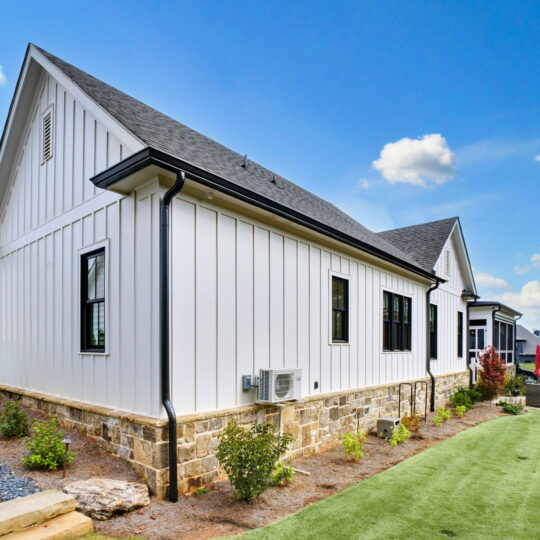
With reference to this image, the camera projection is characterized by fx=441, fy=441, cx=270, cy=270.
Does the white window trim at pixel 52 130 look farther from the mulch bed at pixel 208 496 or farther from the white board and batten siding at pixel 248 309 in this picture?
the mulch bed at pixel 208 496

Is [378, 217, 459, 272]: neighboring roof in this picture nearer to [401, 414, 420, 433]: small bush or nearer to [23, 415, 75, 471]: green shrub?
[401, 414, 420, 433]: small bush

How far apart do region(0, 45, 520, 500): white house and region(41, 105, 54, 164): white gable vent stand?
45mm

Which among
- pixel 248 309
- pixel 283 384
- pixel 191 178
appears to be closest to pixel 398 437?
pixel 283 384

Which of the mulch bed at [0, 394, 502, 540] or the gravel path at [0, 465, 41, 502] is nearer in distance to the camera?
the mulch bed at [0, 394, 502, 540]

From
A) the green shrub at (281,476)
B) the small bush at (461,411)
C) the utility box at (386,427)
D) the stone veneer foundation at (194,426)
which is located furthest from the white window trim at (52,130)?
the small bush at (461,411)

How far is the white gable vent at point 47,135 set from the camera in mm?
7582

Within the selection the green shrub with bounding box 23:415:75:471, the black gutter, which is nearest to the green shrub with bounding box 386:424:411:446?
the black gutter

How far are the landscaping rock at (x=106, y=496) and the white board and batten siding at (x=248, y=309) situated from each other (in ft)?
3.07

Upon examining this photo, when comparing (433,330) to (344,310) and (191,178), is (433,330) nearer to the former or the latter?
(344,310)

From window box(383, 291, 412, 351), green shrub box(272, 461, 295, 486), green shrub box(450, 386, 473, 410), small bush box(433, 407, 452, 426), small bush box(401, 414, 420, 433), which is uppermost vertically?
window box(383, 291, 412, 351)

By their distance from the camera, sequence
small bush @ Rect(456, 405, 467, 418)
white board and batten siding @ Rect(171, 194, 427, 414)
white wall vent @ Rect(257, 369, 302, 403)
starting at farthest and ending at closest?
small bush @ Rect(456, 405, 467, 418) → white wall vent @ Rect(257, 369, 302, 403) → white board and batten siding @ Rect(171, 194, 427, 414)

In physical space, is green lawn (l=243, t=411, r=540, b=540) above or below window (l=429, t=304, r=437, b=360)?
below

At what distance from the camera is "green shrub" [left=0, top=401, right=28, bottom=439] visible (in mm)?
5957

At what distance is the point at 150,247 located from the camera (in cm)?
511
